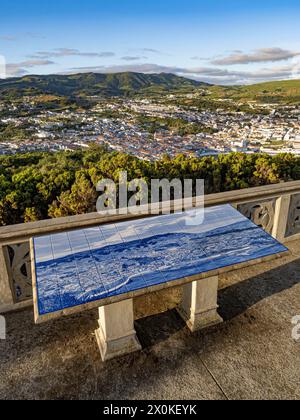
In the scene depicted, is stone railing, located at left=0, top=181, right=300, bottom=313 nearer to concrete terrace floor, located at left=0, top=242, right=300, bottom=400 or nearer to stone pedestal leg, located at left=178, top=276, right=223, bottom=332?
concrete terrace floor, located at left=0, top=242, right=300, bottom=400

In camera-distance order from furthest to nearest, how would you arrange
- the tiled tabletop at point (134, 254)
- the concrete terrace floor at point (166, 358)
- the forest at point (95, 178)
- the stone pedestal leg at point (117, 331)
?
1. the forest at point (95, 178)
2. the stone pedestal leg at point (117, 331)
3. the concrete terrace floor at point (166, 358)
4. the tiled tabletop at point (134, 254)

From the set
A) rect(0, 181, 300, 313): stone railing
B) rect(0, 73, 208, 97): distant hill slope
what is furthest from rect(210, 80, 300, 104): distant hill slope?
rect(0, 181, 300, 313): stone railing

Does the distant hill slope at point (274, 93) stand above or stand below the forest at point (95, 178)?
above

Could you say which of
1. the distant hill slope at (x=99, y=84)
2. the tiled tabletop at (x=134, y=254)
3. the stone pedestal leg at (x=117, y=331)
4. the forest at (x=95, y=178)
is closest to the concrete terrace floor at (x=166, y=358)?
the stone pedestal leg at (x=117, y=331)

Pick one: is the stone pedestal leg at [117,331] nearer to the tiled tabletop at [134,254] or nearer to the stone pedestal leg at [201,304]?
the tiled tabletop at [134,254]


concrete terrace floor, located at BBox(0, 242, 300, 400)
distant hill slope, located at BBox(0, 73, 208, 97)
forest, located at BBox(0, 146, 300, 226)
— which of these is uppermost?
distant hill slope, located at BBox(0, 73, 208, 97)

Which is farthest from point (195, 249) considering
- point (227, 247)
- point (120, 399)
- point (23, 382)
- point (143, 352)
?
point (23, 382)
